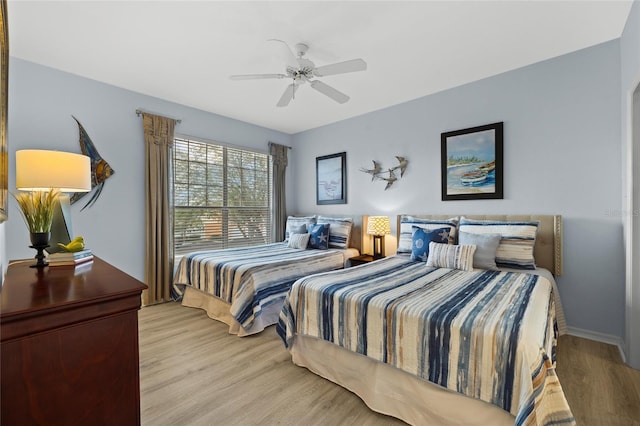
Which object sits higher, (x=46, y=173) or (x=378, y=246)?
(x=46, y=173)

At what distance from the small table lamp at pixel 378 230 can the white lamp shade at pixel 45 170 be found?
308 cm

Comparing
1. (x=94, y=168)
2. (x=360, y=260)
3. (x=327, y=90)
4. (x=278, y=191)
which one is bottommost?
(x=360, y=260)

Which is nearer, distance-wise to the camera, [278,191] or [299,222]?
[299,222]

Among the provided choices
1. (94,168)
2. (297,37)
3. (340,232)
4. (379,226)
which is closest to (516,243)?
(379,226)

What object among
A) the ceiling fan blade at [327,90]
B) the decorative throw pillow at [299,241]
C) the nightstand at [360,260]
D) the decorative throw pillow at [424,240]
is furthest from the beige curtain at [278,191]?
the decorative throw pillow at [424,240]

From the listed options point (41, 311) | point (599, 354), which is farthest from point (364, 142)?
point (41, 311)

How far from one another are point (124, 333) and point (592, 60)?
3986 millimetres

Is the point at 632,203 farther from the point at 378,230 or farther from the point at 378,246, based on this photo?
the point at 378,246

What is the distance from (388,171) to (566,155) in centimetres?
191

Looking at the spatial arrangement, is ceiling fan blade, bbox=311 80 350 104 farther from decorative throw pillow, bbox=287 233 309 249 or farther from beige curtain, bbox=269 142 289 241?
beige curtain, bbox=269 142 289 241

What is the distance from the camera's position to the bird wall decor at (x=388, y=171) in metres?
3.92

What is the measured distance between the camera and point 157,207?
3.65m

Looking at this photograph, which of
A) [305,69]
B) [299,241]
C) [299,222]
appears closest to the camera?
[305,69]

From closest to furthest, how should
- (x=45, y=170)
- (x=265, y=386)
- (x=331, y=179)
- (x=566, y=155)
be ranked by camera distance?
(x=45, y=170), (x=265, y=386), (x=566, y=155), (x=331, y=179)
